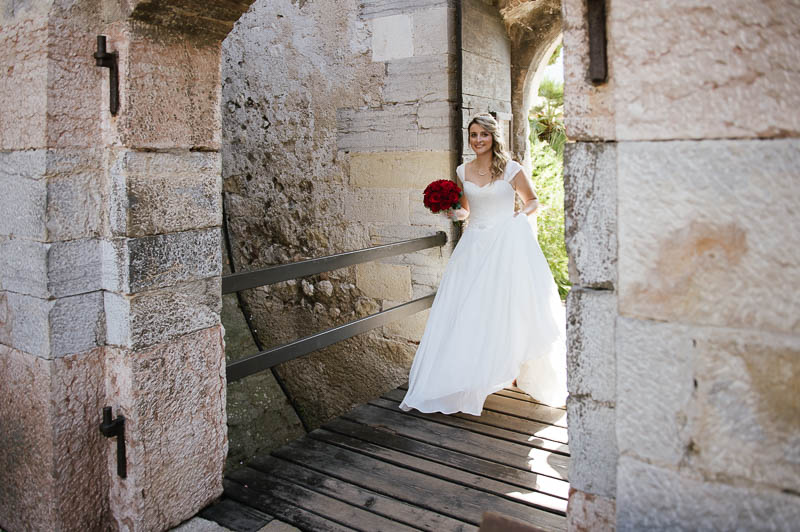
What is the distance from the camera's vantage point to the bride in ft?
10.8

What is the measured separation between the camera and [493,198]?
3.55m

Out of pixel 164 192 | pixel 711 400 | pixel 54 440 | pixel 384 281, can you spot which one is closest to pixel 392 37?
pixel 384 281

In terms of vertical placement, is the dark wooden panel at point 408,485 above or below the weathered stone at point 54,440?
below

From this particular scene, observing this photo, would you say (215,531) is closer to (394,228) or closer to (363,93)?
(394,228)

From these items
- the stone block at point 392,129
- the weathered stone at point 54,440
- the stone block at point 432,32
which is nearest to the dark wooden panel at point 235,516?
the weathered stone at point 54,440

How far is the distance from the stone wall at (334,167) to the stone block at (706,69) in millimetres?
2750

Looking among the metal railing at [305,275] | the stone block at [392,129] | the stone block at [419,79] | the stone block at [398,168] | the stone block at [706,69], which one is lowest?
the metal railing at [305,275]

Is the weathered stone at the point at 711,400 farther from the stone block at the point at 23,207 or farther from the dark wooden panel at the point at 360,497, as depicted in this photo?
the stone block at the point at 23,207

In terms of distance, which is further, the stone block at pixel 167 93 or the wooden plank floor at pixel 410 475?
the wooden plank floor at pixel 410 475

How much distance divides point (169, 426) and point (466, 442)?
1.42 m

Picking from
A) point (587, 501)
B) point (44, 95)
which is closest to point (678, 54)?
point (587, 501)

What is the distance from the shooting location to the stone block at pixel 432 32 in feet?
12.8

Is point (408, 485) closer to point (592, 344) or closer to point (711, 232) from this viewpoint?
point (592, 344)

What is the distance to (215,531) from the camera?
7.78ft
